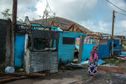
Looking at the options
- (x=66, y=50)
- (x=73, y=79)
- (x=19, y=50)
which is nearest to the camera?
(x=73, y=79)

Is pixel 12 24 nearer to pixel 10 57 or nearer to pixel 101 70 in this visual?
pixel 10 57

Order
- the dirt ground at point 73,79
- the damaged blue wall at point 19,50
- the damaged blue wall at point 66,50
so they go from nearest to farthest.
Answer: the dirt ground at point 73,79, the damaged blue wall at point 19,50, the damaged blue wall at point 66,50

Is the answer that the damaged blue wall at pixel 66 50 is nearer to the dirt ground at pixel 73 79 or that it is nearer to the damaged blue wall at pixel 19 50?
the dirt ground at pixel 73 79

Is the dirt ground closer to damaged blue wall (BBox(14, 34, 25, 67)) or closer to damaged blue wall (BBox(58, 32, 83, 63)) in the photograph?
damaged blue wall (BBox(14, 34, 25, 67))

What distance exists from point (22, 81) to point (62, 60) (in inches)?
286

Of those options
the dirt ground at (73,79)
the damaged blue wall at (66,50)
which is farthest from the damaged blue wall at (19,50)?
the damaged blue wall at (66,50)

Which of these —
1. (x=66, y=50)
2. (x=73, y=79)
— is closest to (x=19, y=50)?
(x=73, y=79)

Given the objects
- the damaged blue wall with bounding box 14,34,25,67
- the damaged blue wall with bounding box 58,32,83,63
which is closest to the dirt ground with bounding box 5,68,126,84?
the damaged blue wall with bounding box 14,34,25,67

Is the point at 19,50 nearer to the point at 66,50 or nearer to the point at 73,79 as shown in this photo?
the point at 73,79

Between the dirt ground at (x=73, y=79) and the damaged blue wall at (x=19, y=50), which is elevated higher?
the damaged blue wall at (x=19, y=50)

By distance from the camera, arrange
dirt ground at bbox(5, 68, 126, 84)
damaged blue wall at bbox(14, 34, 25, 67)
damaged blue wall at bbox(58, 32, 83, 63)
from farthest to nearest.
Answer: damaged blue wall at bbox(58, 32, 83, 63)
damaged blue wall at bbox(14, 34, 25, 67)
dirt ground at bbox(5, 68, 126, 84)

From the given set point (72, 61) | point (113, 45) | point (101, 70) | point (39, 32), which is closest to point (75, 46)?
point (72, 61)

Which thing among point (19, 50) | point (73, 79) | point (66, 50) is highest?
point (19, 50)

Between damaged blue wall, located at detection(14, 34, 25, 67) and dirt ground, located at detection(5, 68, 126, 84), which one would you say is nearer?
dirt ground, located at detection(5, 68, 126, 84)
